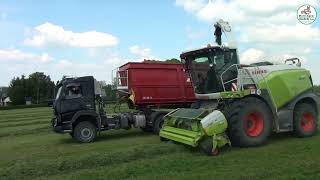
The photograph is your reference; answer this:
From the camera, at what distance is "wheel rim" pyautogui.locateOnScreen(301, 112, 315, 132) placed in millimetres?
14914

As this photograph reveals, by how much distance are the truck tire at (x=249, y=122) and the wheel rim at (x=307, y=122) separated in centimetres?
174

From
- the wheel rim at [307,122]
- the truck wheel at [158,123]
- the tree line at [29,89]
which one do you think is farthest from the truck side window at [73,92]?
the tree line at [29,89]

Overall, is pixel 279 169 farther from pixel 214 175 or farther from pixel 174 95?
pixel 174 95

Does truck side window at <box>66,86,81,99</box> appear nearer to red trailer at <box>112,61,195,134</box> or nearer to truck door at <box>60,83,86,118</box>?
truck door at <box>60,83,86,118</box>

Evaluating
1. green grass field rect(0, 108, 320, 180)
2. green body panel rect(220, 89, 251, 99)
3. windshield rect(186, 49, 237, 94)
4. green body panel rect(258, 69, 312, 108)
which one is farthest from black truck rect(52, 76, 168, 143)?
green body panel rect(258, 69, 312, 108)

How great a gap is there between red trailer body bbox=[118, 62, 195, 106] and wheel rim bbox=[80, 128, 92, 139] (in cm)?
233

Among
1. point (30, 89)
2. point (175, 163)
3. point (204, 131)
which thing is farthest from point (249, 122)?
point (30, 89)

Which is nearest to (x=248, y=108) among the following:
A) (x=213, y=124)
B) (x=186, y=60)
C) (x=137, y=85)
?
(x=213, y=124)

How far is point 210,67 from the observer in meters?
14.2

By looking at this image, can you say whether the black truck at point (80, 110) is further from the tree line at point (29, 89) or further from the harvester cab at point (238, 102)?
the tree line at point (29, 89)

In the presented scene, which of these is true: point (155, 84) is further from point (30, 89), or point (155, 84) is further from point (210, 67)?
point (30, 89)

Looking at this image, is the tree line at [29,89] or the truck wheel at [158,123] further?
the tree line at [29,89]

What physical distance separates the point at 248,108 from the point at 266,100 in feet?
3.43

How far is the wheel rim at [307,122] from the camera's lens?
14.9 metres
